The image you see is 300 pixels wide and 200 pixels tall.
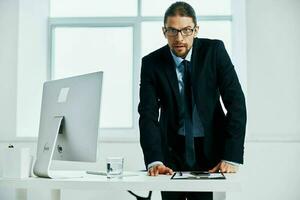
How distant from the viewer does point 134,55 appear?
411 centimetres

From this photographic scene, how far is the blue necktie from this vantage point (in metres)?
2.00

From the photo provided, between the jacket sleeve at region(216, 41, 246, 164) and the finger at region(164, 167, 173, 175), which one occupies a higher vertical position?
the jacket sleeve at region(216, 41, 246, 164)

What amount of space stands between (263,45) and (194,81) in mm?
1817

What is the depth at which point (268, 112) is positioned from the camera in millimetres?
3619

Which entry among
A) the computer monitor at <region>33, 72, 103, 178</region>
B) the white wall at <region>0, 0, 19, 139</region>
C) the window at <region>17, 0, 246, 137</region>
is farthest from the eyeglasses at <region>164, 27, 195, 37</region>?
the white wall at <region>0, 0, 19, 139</region>

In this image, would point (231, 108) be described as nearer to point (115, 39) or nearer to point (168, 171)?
point (168, 171)

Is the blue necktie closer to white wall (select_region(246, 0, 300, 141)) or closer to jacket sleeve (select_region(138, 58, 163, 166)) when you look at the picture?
jacket sleeve (select_region(138, 58, 163, 166))

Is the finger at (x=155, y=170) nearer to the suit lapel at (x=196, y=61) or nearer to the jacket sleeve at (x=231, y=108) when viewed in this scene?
the jacket sleeve at (x=231, y=108)

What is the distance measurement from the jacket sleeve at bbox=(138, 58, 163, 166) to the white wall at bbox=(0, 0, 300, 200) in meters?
1.59

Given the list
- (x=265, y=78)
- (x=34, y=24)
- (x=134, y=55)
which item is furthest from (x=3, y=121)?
(x=265, y=78)

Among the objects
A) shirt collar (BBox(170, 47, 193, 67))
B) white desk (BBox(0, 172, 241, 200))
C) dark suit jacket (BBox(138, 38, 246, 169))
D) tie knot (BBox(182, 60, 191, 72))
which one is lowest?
white desk (BBox(0, 172, 241, 200))

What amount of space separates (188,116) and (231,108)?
7.9 inches

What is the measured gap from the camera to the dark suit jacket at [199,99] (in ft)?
6.61

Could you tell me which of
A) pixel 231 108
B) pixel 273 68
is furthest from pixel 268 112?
pixel 231 108
